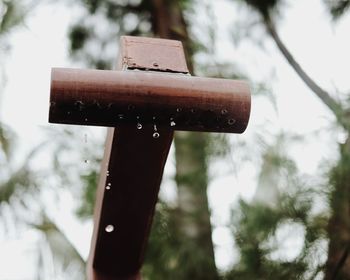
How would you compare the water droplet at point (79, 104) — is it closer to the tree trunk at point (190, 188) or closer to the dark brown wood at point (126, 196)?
the dark brown wood at point (126, 196)

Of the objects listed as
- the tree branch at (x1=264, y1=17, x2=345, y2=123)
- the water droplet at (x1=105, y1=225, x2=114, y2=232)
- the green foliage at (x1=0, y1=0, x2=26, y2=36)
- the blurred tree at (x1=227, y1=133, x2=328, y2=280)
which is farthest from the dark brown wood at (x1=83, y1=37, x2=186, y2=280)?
the green foliage at (x1=0, y1=0, x2=26, y2=36)

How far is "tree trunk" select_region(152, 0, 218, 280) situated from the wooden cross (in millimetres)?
1084

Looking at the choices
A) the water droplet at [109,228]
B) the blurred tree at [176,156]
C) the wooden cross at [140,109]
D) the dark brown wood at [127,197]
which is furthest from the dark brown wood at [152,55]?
the blurred tree at [176,156]

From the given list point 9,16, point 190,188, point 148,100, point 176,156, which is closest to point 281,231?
point 190,188

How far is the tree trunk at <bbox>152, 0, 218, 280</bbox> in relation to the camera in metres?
2.53

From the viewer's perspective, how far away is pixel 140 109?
1.13m

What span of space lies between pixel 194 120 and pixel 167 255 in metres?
1.48

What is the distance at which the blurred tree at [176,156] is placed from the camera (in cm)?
253

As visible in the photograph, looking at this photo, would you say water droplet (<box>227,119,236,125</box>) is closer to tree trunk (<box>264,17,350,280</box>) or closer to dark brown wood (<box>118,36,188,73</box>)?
dark brown wood (<box>118,36,188,73</box>)

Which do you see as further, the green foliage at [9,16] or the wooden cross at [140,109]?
the green foliage at [9,16]

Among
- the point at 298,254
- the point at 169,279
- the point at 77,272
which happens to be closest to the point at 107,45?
the point at 77,272

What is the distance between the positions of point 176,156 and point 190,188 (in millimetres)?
236

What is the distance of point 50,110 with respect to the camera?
1.09 metres

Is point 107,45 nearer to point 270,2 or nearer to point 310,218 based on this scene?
point 270,2
